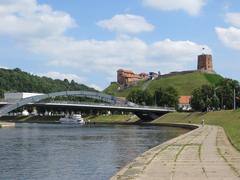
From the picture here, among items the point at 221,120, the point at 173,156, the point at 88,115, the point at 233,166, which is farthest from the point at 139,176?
the point at 88,115

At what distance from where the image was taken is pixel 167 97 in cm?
15412

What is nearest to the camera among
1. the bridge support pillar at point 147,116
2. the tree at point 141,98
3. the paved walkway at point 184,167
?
the paved walkway at point 184,167

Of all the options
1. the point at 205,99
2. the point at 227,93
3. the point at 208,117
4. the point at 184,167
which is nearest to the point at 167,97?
the point at 205,99

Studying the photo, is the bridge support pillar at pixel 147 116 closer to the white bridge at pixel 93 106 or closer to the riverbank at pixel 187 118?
the white bridge at pixel 93 106

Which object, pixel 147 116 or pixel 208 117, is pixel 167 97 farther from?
pixel 208 117

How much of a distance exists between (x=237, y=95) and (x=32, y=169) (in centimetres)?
11772

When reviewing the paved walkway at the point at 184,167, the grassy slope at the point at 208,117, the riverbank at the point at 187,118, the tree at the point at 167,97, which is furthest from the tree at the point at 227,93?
the paved walkway at the point at 184,167

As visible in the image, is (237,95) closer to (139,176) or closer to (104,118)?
(104,118)

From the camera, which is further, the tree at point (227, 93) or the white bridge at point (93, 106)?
the tree at point (227, 93)

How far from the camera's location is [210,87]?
135000 millimetres

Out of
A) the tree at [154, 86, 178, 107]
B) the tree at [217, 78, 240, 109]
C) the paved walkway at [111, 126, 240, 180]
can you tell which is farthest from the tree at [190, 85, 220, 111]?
the paved walkway at [111, 126, 240, 180]

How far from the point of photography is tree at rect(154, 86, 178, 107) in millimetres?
153000

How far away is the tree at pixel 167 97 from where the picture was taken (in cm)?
15300

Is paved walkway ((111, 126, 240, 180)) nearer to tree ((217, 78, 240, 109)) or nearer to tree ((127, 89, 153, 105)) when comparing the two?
tree ((217, 78, 240, 109))
